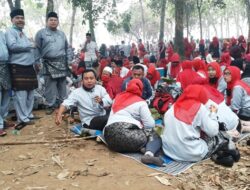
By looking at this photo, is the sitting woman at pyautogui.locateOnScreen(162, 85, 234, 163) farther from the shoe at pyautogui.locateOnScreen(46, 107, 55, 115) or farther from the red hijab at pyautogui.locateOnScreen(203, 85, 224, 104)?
the shoe at pyautogui.locateOnScreen(46, 107, 55, 115)

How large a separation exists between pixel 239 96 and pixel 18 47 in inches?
148

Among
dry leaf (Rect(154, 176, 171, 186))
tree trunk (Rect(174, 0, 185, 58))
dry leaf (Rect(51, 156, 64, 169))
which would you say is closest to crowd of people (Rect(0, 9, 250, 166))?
dry leaf (Rect(154, 176, 171, 186))

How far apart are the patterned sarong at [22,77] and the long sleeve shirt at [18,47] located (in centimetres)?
9

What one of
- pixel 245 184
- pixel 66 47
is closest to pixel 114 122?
A: pixel 245 184

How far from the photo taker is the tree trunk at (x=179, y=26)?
13891mm

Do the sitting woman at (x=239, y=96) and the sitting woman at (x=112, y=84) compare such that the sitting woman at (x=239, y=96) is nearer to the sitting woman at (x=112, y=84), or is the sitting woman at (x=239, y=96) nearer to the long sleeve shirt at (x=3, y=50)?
the sitting woman at (x=112, y=84)

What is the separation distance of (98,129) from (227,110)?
2002 millimetres

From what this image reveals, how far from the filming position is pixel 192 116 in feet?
14.1

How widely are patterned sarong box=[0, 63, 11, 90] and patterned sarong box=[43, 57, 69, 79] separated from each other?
1.09 meters

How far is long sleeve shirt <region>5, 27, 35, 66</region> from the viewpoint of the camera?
594 cm

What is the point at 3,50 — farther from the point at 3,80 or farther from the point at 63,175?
the point at 63,175

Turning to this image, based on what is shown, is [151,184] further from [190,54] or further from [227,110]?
[190,54]

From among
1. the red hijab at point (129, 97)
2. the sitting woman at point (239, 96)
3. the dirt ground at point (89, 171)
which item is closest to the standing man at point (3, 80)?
the dirt ground at point (89, 171)

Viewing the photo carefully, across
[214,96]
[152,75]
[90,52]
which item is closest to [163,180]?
[214,96]
